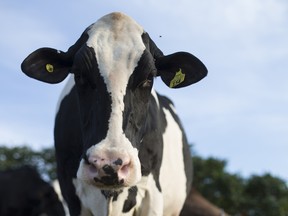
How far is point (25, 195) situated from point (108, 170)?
7.26 meters

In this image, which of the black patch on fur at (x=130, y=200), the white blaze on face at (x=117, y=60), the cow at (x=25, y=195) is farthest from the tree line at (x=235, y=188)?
the white blaze on face at (x=117, y=60)

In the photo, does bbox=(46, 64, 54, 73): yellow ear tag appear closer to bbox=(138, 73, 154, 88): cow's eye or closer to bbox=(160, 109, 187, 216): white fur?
bbox=(138, 73, 154, 88): cow's eye

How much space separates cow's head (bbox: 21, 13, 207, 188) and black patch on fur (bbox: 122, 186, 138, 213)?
90 cm

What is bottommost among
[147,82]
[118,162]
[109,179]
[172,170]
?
[172,170]

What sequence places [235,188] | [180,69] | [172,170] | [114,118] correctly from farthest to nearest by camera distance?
[235,188]
[172,170]
[180,69]
[114,118]

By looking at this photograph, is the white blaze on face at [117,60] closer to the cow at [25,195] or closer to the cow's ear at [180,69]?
the cow's ear at [180,69]

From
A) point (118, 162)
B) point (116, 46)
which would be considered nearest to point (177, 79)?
point (116, 46)

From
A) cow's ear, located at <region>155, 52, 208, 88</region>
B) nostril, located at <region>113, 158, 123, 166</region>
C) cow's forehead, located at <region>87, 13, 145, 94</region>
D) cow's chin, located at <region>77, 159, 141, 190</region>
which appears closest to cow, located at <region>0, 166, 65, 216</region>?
cow's ear, located at <region>155, 52, 208, 88</region>

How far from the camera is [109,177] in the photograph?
566 cm

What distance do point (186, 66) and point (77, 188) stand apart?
1614mm

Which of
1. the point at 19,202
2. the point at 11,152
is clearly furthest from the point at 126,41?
the point at 11,152

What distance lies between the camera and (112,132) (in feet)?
19.4

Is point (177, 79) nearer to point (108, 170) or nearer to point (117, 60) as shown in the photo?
point (117, 60)

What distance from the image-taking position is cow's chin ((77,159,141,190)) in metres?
5.67
